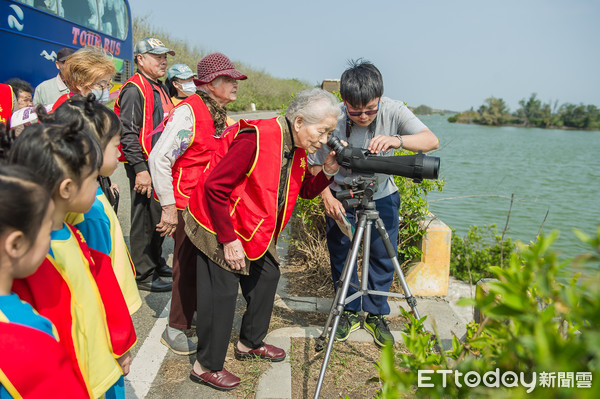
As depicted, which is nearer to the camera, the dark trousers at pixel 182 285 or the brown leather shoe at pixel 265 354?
the brown leather shoe at pixel 265 354

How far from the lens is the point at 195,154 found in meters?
3.07

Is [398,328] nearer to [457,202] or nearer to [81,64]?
[81,64]

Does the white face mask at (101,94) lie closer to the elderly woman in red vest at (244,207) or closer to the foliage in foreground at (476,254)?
the elderly woman in red vest at (244,207)

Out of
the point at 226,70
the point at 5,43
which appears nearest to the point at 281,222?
the point at 226,70

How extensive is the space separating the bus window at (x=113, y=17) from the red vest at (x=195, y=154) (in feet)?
20.9

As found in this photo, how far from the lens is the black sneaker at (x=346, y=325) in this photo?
3.34 meters

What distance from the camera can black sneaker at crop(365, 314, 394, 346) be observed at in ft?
10.8

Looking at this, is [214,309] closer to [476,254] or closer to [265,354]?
[265,354]

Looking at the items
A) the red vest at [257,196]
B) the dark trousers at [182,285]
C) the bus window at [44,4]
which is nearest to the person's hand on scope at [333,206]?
the red vest at [257,196]

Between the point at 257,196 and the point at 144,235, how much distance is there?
2.03 meters

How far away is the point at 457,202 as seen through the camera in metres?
9.49

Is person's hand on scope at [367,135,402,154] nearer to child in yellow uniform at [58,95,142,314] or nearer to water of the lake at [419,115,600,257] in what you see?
child in yellow uniform at [58,95,142,314]

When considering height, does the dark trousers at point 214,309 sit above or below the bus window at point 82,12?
below

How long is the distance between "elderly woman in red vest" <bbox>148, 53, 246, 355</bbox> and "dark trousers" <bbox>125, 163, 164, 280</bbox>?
103 cm
